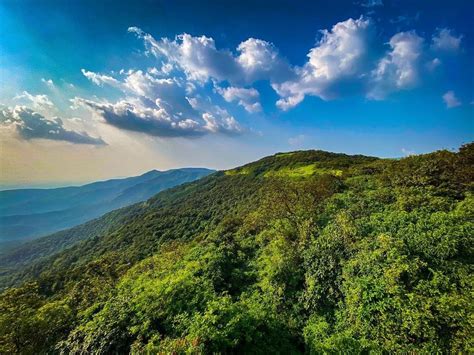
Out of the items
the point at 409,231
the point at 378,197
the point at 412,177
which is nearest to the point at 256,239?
the point at 378,197

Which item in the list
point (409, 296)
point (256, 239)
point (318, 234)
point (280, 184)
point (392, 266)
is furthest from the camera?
point (280, 184)

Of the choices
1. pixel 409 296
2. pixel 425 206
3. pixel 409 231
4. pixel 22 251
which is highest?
pixel 425 206

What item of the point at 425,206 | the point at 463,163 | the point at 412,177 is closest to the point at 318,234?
the point at 425,206

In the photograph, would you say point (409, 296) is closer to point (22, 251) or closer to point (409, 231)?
point (409, 231)

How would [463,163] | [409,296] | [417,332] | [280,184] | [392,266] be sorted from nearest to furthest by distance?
[417,332] < [409,296] < [392,266] < [463,163] < [280,184]

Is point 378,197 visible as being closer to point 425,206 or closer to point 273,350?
point 425,206

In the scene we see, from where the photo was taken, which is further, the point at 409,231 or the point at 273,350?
the point at 409,231

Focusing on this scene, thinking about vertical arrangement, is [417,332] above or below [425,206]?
below
